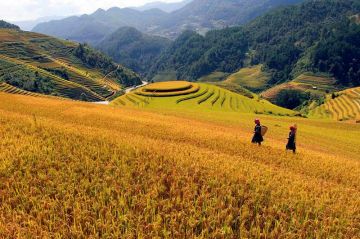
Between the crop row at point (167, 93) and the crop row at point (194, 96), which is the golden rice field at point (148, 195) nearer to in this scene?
the crop row at point (194, 96)

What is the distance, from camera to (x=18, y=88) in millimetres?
174875

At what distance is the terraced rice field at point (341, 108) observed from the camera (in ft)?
418

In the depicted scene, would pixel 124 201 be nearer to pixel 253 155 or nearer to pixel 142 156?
pixel 142 156

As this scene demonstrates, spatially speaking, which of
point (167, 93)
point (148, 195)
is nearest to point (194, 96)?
point (167, 93)

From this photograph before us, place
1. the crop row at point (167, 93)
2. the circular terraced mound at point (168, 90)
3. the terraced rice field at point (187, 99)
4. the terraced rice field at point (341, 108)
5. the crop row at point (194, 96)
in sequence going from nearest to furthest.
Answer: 1. the terraced rice field at point (187, 99)
2. the crop row at point (194, 96)
3. the crop row at point (167, 93)
4. the circular terraced mound at point (168, 90)
5. the terraced rice field at point (341, 108)

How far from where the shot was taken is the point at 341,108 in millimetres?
139000

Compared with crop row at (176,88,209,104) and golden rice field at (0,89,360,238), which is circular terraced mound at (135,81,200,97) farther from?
golden rice field at (0,89,360,238)

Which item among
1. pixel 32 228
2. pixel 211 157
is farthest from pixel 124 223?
pixel 211 157

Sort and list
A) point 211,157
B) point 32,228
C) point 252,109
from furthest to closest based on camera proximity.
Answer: point 252,109 → point 211,157 → point 32,228

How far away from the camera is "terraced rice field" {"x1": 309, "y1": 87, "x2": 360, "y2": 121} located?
127 meters

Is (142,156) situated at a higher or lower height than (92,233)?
higher

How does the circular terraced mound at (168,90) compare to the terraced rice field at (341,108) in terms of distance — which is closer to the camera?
the circular terraced mound at (168,90)

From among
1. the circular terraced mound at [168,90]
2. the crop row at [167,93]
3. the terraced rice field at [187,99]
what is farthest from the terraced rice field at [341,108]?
the circular terraced mound at [168,90]

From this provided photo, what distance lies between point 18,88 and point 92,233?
183947 mm
